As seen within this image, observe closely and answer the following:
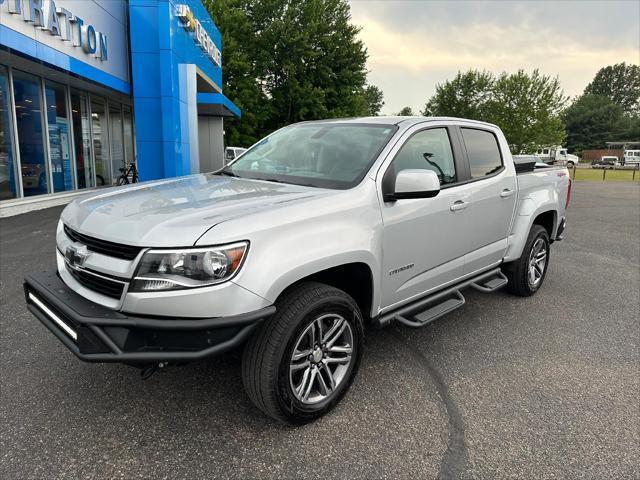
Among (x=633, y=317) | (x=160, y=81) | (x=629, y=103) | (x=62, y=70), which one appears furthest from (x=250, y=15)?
(x=629, y=103)

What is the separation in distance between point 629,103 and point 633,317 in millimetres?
148086

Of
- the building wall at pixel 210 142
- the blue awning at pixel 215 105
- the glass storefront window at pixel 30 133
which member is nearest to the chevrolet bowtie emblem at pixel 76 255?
the glass storefront window at pixel 30 133

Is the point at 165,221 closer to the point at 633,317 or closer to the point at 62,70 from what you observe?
the point at 633,317

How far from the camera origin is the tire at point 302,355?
2.41 metres

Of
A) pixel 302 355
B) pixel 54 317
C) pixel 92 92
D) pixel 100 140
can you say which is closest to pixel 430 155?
pixel 302 355

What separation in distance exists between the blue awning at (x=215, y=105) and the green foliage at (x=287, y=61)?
842 cm

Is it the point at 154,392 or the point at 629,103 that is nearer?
the point at 154,392

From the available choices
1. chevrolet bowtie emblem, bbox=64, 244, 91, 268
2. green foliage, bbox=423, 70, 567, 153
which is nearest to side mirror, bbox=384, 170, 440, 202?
chevrolet bowtie emblem, bbox=64, 244, 91, 268

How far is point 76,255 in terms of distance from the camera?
256 centimetres

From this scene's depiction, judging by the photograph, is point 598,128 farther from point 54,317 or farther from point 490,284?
point 54,317

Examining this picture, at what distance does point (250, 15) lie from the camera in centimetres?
3438


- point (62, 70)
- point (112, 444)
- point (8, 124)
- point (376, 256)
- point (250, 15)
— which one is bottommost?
point (112, 444)

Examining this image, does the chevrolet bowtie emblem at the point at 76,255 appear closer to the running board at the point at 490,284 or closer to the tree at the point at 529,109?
the running board at the point at 490,284

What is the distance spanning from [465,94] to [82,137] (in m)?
44.7
